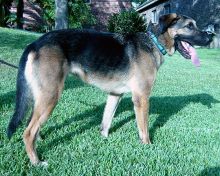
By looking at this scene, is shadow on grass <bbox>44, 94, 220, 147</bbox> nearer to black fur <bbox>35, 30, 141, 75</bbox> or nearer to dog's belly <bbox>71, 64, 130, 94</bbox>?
dog's belly <bbox>71, 64, 130, 94</bbox>

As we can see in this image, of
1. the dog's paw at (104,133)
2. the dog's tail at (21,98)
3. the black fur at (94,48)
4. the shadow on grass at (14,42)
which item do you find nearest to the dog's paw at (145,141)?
the dog's paw at (104,133)

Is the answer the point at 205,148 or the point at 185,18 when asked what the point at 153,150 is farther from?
the point at 185,18

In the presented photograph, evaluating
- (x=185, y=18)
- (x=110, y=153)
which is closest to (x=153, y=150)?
(x=110, y=153)

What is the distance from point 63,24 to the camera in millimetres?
20125

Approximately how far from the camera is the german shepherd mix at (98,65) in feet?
13.0

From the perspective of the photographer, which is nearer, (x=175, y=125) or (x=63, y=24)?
(x=175, y=125)

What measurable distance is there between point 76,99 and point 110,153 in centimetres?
306

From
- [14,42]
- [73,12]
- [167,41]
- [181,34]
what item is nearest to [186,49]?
[181,34]

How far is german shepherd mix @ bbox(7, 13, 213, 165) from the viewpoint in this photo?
156 inches

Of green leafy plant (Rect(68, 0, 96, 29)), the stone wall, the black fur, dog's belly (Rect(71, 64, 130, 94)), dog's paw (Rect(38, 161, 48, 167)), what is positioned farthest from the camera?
green leafy plant (Rect(68, 0, 96, 29))

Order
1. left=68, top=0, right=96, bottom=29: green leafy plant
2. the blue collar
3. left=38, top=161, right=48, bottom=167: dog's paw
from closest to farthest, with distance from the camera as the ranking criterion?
left=38, top=161, right=48, bottom=167: dog's paw, the blue collar, left=68, top=0, right=96, bottom=29: green leafy plant

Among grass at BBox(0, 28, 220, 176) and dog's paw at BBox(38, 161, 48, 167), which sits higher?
dog's paw at BBox(38, 161, 48, 167)

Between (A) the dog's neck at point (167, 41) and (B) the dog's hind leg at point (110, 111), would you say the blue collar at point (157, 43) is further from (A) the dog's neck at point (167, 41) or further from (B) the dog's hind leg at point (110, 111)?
(B) the dog's hind leg at point (110, 111)

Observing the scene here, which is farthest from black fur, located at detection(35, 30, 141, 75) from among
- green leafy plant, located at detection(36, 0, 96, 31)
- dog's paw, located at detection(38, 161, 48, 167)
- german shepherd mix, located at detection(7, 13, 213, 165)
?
green leafy plant, located at detection(36, 0, 96, 31)
